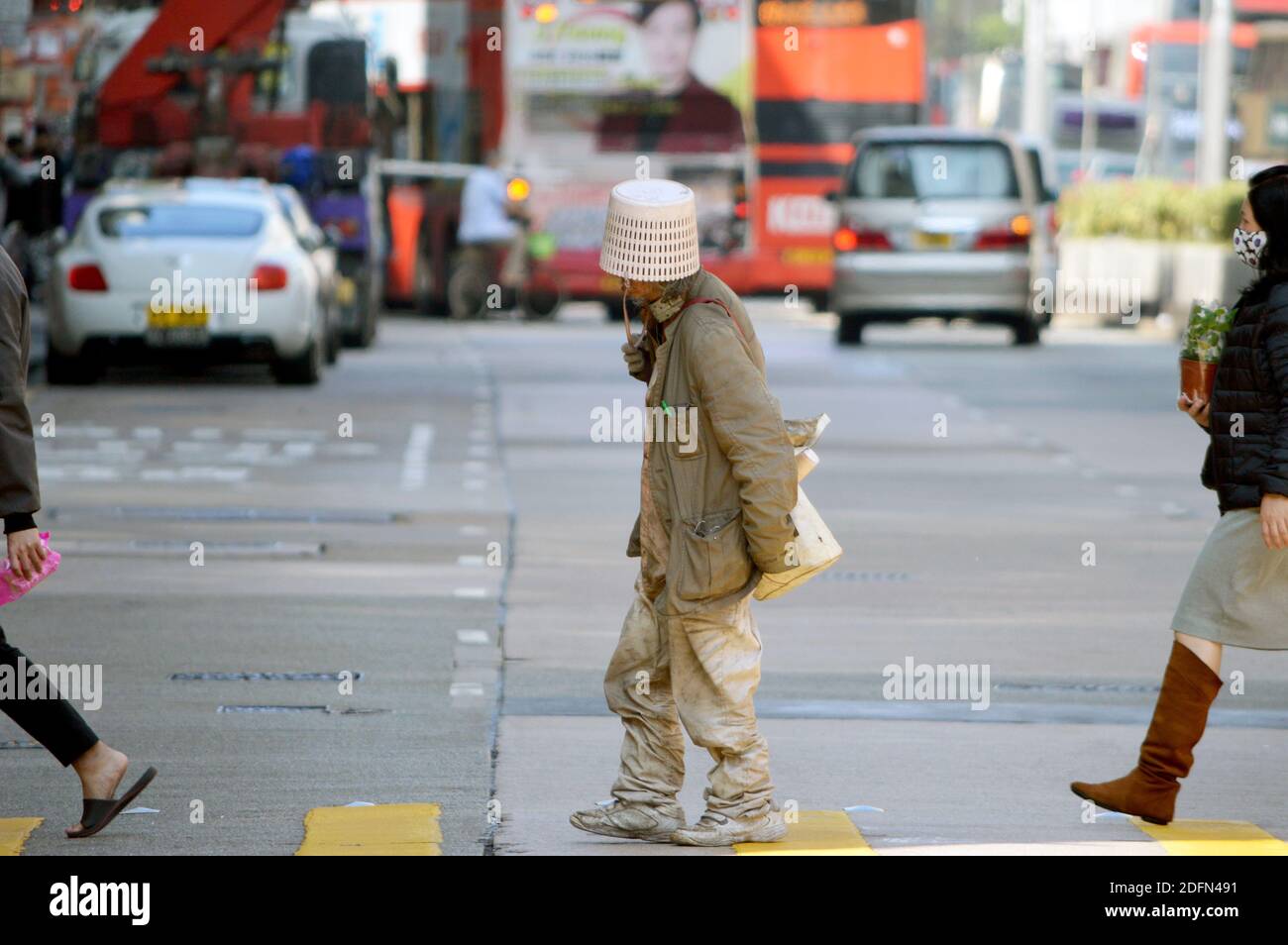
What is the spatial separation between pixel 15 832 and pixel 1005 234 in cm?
2086

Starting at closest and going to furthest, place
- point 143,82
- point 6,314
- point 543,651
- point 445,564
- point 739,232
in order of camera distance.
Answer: point 6,314, point 543,651, point 445,564, point 143,82, point 739,232

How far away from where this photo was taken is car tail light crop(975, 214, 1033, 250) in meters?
27.0

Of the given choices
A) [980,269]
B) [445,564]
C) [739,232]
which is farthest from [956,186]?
[445,564]

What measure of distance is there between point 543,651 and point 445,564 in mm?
2325

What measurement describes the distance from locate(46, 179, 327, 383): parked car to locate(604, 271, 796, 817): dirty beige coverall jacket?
14.3 m

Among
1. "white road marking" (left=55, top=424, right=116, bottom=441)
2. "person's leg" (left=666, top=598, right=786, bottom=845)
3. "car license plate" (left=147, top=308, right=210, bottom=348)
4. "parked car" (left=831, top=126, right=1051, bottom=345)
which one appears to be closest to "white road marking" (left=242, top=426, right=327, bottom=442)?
"white road marking" (left=55, top=424, right=116, bottom=441)

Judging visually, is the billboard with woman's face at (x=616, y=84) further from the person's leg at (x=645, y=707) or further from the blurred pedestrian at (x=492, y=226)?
the person's leg at (x=645, y=707)

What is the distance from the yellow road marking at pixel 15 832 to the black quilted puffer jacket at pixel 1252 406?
10.3ft

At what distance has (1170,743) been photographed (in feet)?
24.2

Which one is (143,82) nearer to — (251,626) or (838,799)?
(251,626)

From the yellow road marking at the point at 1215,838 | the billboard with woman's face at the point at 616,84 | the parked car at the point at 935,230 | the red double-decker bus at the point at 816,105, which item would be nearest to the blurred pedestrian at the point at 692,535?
the yellow road marking at the point at 1215,838

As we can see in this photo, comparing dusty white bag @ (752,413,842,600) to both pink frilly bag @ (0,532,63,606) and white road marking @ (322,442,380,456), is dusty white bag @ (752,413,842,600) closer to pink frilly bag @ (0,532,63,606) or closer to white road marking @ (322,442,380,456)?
pink frilly bag @ (0,532,63,606)

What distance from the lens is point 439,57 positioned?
3456 cm

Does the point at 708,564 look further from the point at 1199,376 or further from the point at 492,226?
the point at 492,226
